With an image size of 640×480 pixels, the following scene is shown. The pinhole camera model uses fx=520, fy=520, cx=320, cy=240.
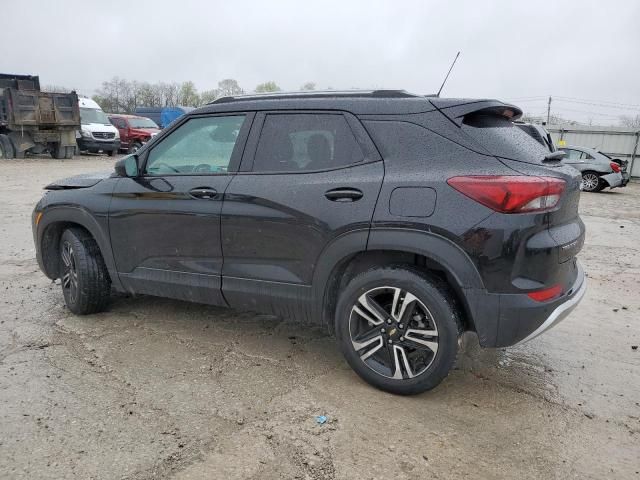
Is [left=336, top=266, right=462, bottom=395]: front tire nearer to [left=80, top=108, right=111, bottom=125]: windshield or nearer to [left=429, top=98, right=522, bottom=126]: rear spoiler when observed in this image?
[left=429, top=98, right=522, bottom=126]: rear spoiler

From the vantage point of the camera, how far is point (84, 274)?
419cm

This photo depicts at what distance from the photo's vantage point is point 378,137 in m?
3.11

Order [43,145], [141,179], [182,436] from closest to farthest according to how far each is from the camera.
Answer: [182,436] → [141,179] → [43,145]

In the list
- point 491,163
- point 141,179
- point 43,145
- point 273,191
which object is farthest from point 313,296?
point 43,145

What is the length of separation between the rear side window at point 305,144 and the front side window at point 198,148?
0.27 meters

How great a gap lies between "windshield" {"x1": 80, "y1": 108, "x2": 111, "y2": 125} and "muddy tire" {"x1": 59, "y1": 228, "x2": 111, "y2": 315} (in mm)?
20940

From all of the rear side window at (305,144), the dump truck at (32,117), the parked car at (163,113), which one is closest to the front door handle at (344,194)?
the rear side window at (305,144)

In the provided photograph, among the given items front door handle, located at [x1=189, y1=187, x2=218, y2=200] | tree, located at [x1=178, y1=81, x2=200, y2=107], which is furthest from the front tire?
tree, located at [x1=178, y1=81, x2=200, y2=107]

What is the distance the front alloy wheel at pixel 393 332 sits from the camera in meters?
2.98

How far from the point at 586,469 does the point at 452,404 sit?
2.51 feet

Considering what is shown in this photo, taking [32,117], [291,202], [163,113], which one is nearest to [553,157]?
[291,202]

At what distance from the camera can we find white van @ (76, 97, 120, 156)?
899 inches

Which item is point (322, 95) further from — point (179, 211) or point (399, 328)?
point (399, 328)

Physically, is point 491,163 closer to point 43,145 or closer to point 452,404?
point 452,404
